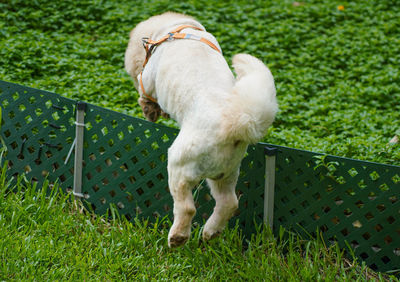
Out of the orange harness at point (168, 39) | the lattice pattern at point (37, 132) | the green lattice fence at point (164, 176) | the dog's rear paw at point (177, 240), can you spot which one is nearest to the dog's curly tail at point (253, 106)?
the orange harness at point (168, 39)

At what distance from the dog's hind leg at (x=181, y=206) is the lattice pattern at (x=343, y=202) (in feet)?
3.16

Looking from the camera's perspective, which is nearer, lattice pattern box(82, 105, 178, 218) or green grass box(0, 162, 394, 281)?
green grass box(0, 162, 394, 281)

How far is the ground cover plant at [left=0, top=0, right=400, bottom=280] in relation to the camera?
11.8 ft

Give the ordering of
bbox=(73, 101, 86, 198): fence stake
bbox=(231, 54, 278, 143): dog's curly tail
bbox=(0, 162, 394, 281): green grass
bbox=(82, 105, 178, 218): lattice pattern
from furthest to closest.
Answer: bbox=(73, 101, 86, 198): fence stake < bbox=(82, 105, 178, 218): lattice pattern < bbox=(0, 162, 394, 281): green grass < bbox=(231, 54, 278, 143): dog's curly tail

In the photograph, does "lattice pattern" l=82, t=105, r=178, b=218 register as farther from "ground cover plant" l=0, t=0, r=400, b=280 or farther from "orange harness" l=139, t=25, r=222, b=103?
"orange harness" l=139, t=25, r=222, b=103

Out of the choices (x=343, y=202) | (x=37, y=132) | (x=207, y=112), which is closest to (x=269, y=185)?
(x=343, y=202)

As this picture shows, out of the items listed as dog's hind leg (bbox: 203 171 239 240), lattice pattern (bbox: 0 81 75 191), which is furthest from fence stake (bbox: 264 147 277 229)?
lattice pattern (bbox: 0 81 75 191)

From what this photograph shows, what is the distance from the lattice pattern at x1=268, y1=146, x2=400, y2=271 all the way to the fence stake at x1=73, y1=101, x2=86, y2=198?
1638mm

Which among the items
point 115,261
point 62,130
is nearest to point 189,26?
point 62,130

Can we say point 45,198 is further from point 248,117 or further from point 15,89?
point 248,117

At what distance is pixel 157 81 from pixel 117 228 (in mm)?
1247

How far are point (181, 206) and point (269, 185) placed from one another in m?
0.93

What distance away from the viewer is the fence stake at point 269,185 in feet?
12.3

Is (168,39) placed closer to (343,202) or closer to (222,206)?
(222,206)
